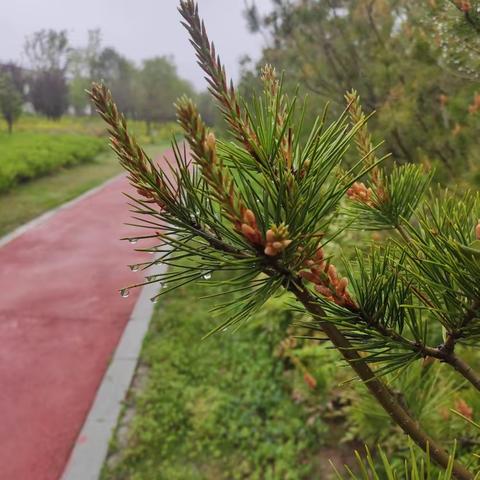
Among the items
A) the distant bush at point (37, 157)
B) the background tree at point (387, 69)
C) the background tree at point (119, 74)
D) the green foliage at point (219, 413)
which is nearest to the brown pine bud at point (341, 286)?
the background tree at point (387, 69)

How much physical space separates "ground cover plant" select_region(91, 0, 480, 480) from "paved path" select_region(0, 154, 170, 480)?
1.15 metres

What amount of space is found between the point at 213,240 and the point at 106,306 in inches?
229

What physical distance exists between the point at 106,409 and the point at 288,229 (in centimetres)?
384

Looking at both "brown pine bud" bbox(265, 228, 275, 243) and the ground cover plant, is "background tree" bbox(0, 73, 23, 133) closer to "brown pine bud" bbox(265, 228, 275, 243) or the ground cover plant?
the ground cover plant

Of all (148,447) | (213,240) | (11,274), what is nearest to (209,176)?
(213,240)

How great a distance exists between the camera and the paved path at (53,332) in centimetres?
369

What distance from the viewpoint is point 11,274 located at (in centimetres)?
722

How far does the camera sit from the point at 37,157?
1505cm

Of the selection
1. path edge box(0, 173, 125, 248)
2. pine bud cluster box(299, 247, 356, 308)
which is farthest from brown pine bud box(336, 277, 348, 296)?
path edge box(0, 173, 125, 248)

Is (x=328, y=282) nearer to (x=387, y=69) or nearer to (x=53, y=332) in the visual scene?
(x=387, y=69)

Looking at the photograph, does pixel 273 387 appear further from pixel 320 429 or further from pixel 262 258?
pixel 262 258

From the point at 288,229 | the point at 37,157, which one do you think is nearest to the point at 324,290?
A: the point at 288,229

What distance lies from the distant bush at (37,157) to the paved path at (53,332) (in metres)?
3.86

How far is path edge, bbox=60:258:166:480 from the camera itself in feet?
10.9
